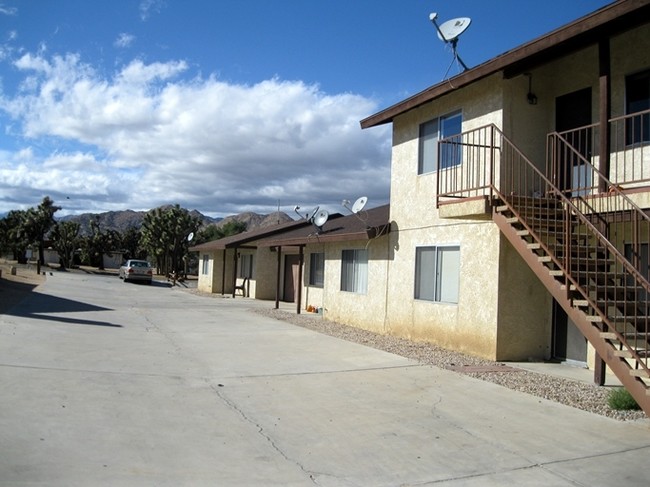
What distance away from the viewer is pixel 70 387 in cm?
784

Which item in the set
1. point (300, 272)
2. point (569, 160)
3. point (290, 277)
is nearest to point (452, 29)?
point (569, 160)

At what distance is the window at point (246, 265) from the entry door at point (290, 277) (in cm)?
321

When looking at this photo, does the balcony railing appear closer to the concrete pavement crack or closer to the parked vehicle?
the concrete pavement crack

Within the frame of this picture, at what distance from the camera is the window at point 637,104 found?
962 cm

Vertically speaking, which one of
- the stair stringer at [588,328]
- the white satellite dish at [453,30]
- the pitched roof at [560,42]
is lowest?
the stair stringer at [588,328]

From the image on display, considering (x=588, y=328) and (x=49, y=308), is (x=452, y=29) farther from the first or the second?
(x=49, y=308)

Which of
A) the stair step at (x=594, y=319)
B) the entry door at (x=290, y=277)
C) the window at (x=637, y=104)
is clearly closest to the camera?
the stair step at (x=594, y=319)

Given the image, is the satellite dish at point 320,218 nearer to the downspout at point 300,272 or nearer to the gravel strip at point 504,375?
the downspout at point 300,272

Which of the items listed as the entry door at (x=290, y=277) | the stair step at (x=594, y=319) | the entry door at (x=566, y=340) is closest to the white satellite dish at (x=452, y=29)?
the entry door at (x=566, y=340)

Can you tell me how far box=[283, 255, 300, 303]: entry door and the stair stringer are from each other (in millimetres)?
17257

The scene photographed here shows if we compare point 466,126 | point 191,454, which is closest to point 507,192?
point 466,126

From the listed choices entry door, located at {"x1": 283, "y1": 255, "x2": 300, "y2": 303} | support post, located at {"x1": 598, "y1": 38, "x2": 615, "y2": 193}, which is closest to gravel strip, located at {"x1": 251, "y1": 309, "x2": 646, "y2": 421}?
support post, located at {"x1": 598, "y1": 38, "x2": 615, "y2": 193}

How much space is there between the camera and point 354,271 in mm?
17328

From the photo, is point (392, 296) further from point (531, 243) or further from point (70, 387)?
point (70, 387)
